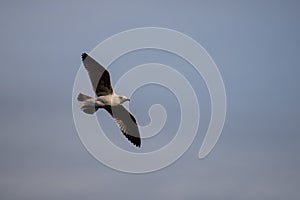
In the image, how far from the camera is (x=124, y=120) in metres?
43.6

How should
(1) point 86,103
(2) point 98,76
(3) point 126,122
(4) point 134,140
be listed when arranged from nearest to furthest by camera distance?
(2) point 98,76 < (1) point 86,103 < (3) point 126,122 < (4) point 134,140

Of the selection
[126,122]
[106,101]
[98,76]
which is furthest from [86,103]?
[126,122]

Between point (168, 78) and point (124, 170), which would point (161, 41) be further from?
point (124, 170)

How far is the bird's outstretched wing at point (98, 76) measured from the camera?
41.6m

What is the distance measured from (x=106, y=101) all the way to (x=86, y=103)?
72cm

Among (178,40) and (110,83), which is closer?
(110,83)

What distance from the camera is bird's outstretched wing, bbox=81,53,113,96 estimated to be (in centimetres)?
4159

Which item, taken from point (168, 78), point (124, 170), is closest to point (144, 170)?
point (124, 170)

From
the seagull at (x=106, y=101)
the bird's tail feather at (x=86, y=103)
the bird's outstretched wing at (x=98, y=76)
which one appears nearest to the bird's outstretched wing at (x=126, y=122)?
the seagull at (x=106, y=101)

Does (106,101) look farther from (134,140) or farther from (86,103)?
(134,140)

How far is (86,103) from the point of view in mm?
42344

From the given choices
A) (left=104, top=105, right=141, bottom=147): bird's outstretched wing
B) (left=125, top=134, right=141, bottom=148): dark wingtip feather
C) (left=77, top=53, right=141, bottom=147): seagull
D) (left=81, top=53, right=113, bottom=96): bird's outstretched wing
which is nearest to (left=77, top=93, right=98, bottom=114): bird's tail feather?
(left=77, top=53, right=141, bottom=147): seagull

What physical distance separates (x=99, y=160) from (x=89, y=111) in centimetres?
329

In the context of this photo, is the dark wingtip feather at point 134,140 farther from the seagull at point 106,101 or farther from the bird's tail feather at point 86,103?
the bird's tail feather at point 86,103
